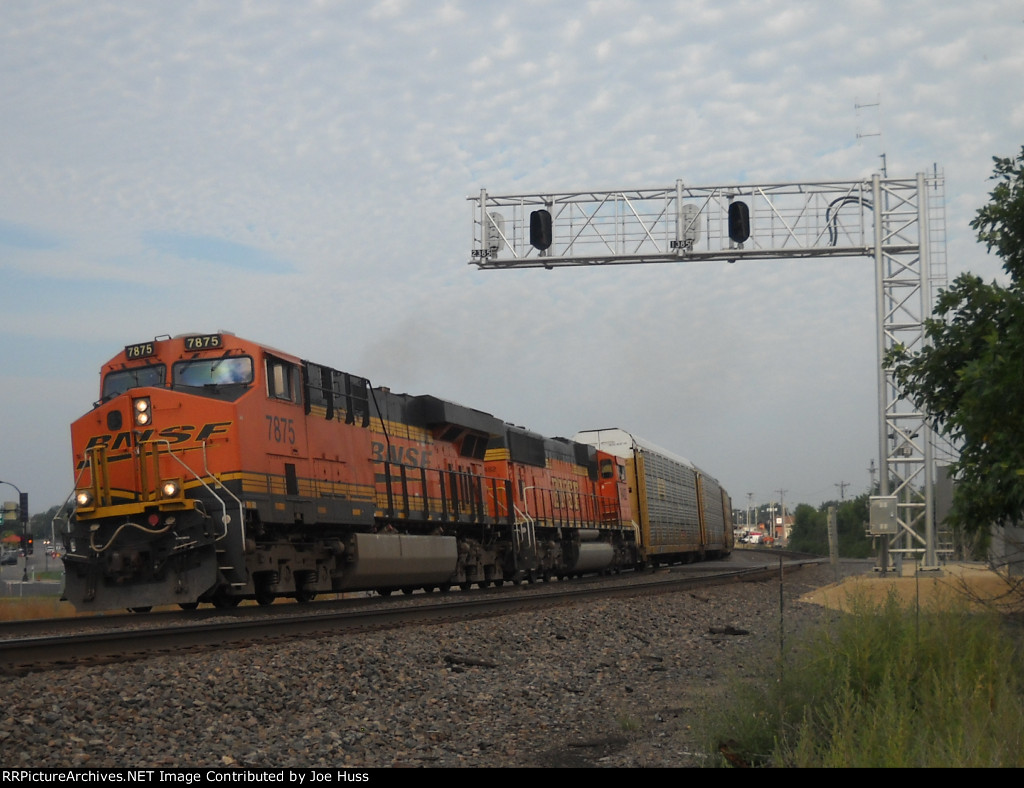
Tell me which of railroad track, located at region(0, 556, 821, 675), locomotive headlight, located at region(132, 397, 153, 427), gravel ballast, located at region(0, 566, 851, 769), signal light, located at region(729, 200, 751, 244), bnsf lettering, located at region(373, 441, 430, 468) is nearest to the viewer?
gravel ballast, located at region(0, 566, 851, 769)

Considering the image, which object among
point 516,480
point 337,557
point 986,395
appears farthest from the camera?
point 516,480

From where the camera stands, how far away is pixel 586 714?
827cm

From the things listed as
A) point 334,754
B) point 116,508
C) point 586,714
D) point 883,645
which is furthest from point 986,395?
point 116,508

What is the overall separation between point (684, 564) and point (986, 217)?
3269 centimetres

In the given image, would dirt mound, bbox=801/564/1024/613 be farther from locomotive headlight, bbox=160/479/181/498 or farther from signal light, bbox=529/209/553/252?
signal light, bbox=529/209/553/252

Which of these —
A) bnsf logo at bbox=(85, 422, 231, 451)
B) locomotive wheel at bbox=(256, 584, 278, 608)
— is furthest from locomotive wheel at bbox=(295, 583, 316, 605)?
bnsf logo at bbox=(85, 422, 231, 451)

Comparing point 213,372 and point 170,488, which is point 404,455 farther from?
point 170,488

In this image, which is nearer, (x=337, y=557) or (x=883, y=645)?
(x=883, y=645)

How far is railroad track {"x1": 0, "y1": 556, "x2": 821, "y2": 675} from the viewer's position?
8.20m

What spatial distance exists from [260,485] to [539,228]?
11926mm

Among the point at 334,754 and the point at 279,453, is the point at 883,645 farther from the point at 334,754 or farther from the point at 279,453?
the point at 279,453

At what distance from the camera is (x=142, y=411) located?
13.1 metres

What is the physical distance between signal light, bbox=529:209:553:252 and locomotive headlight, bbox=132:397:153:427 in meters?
12.0

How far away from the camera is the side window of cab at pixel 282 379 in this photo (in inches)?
548
